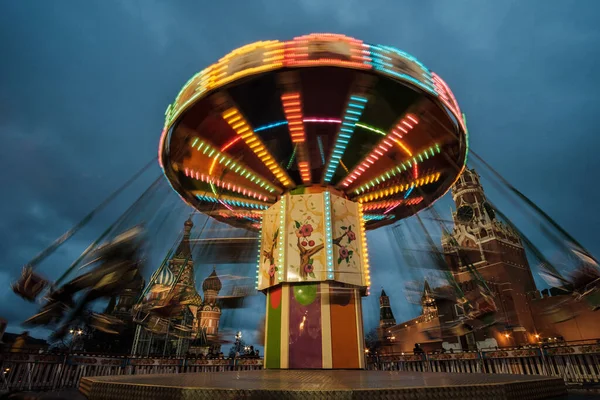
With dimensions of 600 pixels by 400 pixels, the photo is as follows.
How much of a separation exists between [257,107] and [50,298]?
22.1 ft

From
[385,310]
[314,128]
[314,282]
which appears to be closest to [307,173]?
[314,128]

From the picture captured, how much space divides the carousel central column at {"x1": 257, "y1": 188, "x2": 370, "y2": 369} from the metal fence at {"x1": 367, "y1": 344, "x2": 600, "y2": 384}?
4.53 meters

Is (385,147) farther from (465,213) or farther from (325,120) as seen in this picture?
(465,213)

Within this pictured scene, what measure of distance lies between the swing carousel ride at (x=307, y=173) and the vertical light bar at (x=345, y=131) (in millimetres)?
40

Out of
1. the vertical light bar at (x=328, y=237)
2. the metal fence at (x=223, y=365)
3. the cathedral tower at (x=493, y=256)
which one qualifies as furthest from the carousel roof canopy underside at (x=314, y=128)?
the cathedral tower at (x=493, y=256)

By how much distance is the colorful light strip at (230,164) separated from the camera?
345 inches

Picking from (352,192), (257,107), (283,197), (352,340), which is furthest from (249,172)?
(352,340)

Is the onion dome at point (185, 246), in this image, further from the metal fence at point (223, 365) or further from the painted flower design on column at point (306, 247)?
the painted flower design on column at point (306, 247)

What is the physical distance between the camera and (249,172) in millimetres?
9742

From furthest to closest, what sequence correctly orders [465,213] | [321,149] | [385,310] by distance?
[385,310], [465,213], [321,149]

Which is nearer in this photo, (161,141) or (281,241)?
(161,141)

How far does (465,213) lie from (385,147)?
5025cm

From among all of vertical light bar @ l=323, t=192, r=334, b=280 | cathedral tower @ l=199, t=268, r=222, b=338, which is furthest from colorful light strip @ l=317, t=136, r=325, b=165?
cathedral tower @ l=199, t=268, r=222, b=338

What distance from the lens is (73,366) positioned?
8883mm
